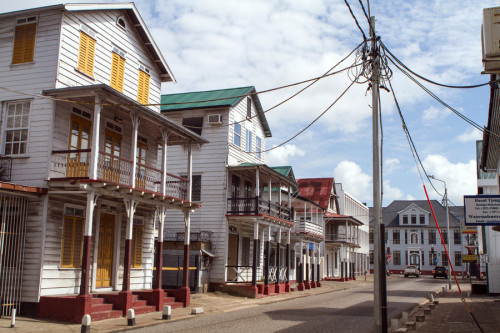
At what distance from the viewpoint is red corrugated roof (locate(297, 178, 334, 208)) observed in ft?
160

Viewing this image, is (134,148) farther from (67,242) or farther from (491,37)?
(491,37)

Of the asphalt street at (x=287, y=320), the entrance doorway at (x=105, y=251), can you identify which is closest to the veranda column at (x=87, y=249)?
the asphalt street at (x=287, y=320)

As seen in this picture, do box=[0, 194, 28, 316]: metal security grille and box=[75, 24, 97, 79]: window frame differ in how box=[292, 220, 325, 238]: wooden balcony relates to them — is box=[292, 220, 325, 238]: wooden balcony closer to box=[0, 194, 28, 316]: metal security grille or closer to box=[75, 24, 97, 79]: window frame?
box=[75, 24, 97, 79]: window frame

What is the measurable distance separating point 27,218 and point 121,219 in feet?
13.7

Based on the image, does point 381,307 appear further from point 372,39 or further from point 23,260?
point 23,260

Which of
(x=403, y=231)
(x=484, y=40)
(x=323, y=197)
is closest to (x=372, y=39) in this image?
(x=484, y=40)

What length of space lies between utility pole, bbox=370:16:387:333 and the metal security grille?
10205mm

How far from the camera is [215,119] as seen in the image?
27656 mm

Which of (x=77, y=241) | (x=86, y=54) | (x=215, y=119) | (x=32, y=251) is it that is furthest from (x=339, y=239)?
(x=32, y=251)

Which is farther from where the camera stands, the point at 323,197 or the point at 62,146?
the point at 323,197

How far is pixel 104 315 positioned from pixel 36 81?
25.1ft

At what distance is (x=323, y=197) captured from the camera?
48.8 m

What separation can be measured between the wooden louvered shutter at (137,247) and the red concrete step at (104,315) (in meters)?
4.41

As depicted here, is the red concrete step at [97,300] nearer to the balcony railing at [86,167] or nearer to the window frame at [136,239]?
the balcony railing at [86,167]
